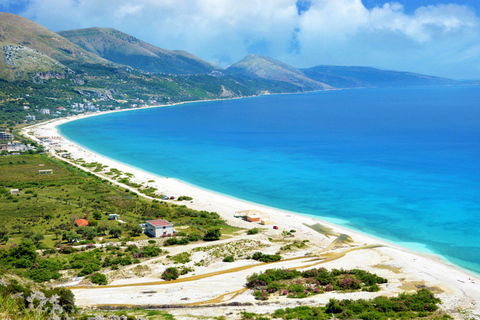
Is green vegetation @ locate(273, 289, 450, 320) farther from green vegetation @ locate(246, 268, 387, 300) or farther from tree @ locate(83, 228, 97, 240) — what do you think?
tree @ locate(83, 228, 97, 240)

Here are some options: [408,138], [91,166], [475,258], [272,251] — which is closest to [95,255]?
[272,251]

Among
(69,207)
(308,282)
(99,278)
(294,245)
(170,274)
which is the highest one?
(294,245)

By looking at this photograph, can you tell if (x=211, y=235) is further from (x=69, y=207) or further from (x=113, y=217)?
(x=69, y=207)

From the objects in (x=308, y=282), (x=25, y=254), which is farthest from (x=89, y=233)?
(x=308, y=282)

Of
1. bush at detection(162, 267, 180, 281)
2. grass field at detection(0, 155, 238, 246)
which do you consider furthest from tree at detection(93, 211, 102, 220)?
bush at detection(162, 267, 180, 281)

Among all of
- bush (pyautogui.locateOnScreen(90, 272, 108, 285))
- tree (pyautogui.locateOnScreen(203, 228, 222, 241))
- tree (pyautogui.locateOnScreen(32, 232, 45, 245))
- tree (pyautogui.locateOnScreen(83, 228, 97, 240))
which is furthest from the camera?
tree (pyautogui.locateOnScreen(203, 228, 222, 241))

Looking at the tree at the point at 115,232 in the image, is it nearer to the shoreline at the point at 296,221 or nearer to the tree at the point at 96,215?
the tree at the point at 96,215

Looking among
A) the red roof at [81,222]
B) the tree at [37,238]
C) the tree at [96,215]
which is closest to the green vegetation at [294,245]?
the red roof at [81,222]
